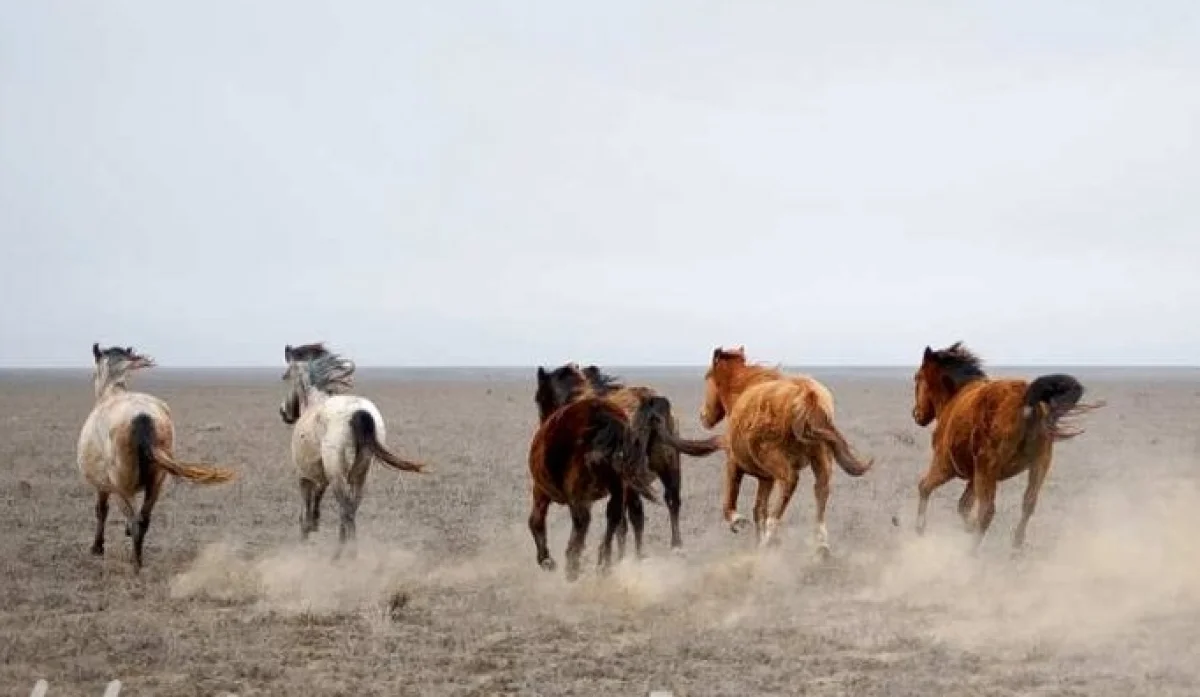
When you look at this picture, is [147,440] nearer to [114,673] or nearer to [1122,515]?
[114,673]

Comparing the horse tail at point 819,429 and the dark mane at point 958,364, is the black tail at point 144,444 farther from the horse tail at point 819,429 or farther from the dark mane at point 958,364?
the dark mane at point 958,364

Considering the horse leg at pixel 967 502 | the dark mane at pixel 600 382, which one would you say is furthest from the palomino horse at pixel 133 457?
the horse leg at pixel 967 502

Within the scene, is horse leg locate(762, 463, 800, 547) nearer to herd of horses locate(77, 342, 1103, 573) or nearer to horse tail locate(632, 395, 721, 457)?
herd of horses locate(77, 342, 1103, 573)

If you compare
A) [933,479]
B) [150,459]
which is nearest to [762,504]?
[933,479]

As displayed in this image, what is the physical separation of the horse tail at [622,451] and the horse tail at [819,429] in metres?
1.89

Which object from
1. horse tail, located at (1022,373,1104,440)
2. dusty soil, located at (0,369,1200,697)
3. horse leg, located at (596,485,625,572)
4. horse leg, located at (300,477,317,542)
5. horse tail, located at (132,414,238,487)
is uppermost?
horse tail, located at (1022,373,1104,440)

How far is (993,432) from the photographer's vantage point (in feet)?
33.8

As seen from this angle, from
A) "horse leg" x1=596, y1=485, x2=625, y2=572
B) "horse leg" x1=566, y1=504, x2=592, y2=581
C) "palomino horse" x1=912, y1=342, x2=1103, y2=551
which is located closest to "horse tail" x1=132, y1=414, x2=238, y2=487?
"horse leg" x1=566, y1=504, x2=592, y2=581

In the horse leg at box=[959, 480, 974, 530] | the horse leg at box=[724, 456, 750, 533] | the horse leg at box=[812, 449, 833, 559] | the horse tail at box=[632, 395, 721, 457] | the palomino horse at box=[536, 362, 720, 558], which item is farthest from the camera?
the horse leg at box=[724, 456, 750, 533]

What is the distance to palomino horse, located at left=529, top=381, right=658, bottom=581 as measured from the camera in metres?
8.79

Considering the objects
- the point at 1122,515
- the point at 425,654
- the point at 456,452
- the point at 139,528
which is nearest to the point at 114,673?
the point at 425,654

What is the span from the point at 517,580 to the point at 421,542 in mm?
2493

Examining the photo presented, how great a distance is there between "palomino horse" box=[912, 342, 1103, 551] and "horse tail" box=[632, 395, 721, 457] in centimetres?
224

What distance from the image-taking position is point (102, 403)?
11.0 metres
